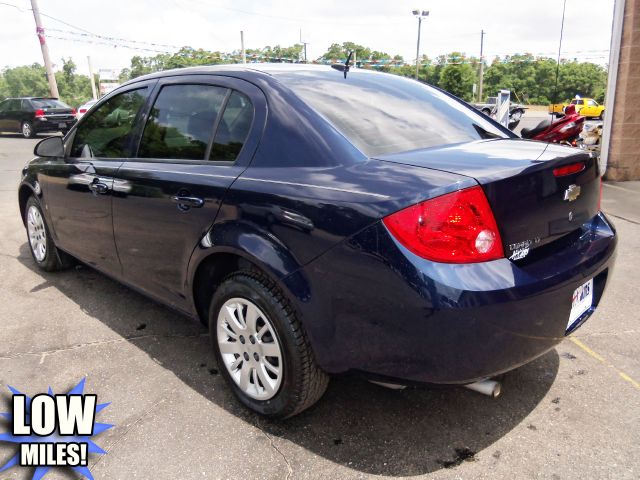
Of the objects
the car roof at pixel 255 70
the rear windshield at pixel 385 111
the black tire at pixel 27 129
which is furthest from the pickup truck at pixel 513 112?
the black tire at pixel 27 129

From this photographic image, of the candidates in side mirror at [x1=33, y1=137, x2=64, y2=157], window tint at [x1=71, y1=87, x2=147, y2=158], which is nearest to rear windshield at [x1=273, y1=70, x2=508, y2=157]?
window tint at [x1=71, y1=87, x2=147, y2=158]

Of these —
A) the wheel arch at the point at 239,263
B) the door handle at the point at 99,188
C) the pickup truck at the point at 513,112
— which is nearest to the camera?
the wheel arch at the point at 239,263

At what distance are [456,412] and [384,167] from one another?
50.1 inches

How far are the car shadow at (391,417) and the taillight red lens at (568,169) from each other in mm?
1007

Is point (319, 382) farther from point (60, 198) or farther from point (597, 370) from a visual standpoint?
point (60, 198)

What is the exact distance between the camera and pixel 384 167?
6.83 feet

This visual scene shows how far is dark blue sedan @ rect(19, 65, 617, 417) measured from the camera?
74.0 inches

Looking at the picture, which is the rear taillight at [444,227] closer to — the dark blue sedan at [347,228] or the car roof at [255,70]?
the dark blue sedan at [347,228]

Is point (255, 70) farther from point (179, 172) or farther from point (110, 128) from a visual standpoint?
point (110, 128)

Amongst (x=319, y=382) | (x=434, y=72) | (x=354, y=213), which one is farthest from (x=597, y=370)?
(x=434, y=72)

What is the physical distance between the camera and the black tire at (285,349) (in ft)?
7.22

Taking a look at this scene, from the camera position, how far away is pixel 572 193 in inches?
89.3

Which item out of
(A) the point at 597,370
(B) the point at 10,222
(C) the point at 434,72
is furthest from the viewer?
(C) the point at 434,72

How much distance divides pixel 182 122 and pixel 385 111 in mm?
1131
